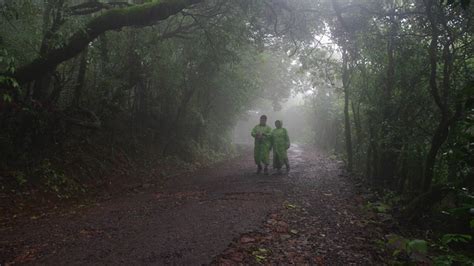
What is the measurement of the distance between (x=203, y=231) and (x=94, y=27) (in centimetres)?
532

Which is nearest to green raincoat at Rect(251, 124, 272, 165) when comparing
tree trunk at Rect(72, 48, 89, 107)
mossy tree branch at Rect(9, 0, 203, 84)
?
tree trunk at Rect(72, 48, 89, 107)

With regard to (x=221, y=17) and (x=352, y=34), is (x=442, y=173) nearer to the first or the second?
(x=352, y=34)

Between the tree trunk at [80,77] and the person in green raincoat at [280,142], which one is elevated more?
the tree trunk at [80,77]

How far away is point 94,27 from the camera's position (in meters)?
8.90

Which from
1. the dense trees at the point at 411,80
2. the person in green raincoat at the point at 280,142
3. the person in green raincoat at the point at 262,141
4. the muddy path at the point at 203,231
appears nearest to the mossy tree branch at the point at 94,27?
the muddy path at the point at 203,231

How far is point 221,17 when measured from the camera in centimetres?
1288

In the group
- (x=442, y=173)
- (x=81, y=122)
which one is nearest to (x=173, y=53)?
(x=81, y=122)

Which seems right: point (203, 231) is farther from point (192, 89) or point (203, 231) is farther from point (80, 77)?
point (192, 89)

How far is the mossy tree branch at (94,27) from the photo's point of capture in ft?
29.1

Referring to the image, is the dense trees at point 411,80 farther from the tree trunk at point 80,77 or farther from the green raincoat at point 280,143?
the tree trunk at point 80,77

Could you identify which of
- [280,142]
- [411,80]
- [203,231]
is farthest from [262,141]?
[203,231]

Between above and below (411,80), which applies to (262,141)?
below

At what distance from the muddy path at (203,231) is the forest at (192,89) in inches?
4.7

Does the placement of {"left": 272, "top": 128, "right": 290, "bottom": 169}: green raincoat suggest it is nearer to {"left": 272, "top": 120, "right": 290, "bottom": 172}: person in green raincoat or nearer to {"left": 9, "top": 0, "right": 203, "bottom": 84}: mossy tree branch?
{"left": 272, "top": 120, "right": 290, "bottom": 172}: person in green raincoat
